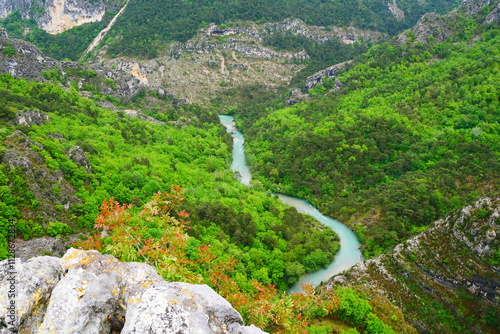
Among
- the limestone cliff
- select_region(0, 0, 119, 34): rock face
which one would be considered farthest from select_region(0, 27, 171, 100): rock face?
select_region(0, 0, 119, 34): rock face

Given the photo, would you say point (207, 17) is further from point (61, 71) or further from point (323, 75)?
point (61, 71)

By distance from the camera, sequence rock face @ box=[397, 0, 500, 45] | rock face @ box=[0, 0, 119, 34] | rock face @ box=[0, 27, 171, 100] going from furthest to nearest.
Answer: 1. rock face @ box=[0, 0, 119, 34]
2. rock face @ box=[397, 0, 500, 45]
3. rock face @ box=[0, 27, 171, 100]

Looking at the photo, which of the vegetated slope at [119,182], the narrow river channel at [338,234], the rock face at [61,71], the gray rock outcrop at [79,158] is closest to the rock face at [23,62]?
the rock face at [61,71]

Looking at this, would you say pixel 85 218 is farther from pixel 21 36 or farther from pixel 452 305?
pixel 21 36

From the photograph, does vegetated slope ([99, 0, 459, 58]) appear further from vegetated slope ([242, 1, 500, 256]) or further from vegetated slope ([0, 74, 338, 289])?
vegetated slope ([0, 74, 338, 289])

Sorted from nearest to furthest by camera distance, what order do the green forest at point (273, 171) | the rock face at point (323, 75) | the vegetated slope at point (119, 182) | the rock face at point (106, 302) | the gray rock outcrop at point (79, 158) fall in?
the rock face at point (106, 302)
the green forest at point (273, 171)
the vegetated slope at point (119, 182)
the gray rock outcrop at point (79, 158)
the rock face at point (323, 75)

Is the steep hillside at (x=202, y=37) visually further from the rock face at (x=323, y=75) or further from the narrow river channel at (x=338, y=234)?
the narrow river channel at (x=338, y=234)

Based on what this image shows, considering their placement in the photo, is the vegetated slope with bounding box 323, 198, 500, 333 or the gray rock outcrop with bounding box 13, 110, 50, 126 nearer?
the vegetated slope with bounding box 323, 198, 500, 333

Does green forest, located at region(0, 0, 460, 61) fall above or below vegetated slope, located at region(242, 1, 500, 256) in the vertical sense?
above
